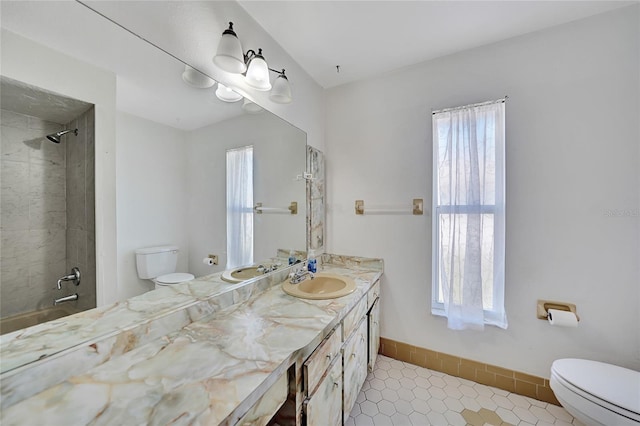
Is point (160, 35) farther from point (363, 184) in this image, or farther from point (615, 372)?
point (615, 372)

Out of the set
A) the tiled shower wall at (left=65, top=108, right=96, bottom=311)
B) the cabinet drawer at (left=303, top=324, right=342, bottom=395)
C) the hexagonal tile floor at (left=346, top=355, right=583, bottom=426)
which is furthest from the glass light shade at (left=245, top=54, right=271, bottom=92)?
the hexagonal tile floor at (left=346, top=355, right=583, bottom=426)

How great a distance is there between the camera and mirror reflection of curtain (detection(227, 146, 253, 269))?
1312 millimetres

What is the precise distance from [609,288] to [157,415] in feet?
7.47

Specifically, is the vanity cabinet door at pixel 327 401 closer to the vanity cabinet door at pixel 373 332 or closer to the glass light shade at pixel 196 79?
the vanity cabinet door at pixel 373 332

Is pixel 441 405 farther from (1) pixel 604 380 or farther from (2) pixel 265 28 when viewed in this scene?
(2) pixel 265 28

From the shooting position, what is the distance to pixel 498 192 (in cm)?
160

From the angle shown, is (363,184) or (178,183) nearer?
(178,183)

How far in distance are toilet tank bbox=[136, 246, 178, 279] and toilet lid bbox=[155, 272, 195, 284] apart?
2cm

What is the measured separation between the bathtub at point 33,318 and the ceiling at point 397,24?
1632 mm

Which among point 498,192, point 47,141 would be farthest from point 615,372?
point 47,141

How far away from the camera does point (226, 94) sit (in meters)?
1.27

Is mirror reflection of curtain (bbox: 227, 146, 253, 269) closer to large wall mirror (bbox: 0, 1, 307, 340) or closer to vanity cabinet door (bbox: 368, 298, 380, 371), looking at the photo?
large wall mirror (bbox: 0, 1, 307, 340)

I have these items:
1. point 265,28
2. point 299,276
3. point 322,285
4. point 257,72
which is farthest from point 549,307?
point 265,28

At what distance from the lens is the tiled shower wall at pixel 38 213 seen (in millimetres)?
636
